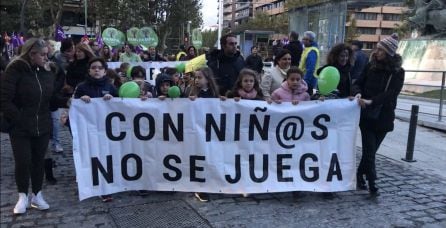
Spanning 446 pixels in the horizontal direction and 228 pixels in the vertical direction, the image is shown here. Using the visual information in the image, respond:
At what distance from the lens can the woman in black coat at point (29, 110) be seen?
434 centimetres

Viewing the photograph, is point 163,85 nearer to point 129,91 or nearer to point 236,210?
point 129,91

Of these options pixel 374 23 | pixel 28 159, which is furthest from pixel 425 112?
pixel 374 23

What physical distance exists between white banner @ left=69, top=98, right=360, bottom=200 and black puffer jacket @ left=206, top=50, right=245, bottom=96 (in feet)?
4.07

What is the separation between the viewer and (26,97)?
443 centimetres

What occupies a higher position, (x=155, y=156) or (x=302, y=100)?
(x=302, y=100)

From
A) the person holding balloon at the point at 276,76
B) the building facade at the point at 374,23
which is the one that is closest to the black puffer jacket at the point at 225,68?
the person holding balloon at the point at 276,76

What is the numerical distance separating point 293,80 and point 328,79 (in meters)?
0.40

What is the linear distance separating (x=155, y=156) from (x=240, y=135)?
3.22ft

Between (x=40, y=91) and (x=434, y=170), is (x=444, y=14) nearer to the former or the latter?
(x=434, y=170)

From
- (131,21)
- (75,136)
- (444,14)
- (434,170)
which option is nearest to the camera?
(75,136)

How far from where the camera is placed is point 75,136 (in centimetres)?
495

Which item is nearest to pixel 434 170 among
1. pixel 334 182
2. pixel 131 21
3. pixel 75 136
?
pixel 334 182

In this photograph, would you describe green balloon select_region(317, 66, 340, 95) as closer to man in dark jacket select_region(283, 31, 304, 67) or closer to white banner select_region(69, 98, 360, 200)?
white banner select_region(69, 98, 360, 200)

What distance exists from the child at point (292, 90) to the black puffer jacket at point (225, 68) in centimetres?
109
